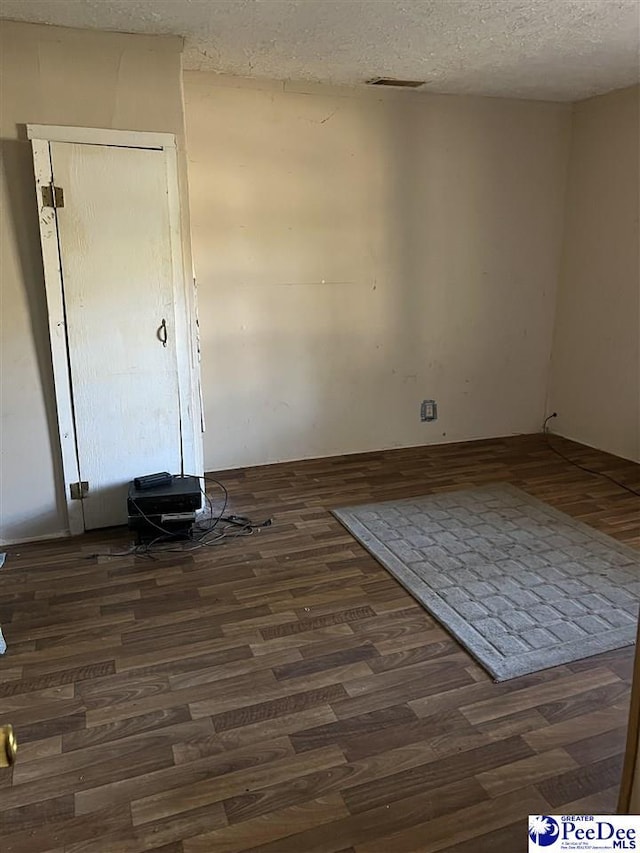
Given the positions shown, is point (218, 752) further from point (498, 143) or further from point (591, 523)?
point (498, 143)

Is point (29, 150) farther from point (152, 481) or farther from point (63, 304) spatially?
point (152, 481)

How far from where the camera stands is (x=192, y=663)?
86.7 inches

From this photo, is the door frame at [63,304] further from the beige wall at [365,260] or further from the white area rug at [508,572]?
the white area rug at [508,572]

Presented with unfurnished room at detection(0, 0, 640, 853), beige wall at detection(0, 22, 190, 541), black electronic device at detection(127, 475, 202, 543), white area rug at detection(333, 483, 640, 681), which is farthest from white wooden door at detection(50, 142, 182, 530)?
white area rug at detection(333, 483, 640, 681)

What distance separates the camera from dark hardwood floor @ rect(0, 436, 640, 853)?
5.21 ft

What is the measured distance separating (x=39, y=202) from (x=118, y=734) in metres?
2.27

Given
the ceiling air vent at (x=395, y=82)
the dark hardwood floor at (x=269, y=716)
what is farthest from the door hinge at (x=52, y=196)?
the ceiling air vent at (x=395, y=82)

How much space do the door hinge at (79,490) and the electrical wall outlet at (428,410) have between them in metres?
2.45

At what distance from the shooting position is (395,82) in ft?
12.6

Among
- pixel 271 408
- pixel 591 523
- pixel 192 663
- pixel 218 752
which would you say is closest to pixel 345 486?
pixel 271 408

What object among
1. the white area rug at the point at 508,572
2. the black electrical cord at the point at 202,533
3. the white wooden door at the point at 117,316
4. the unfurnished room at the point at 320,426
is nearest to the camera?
the unfurnished room at the point at 320,426

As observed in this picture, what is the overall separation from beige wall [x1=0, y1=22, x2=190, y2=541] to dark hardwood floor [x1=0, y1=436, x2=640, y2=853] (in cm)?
39

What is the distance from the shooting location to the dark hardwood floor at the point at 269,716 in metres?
1.59

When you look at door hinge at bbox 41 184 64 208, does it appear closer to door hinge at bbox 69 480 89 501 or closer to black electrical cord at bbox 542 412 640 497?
door hinge at bbox 69 480 89 501
